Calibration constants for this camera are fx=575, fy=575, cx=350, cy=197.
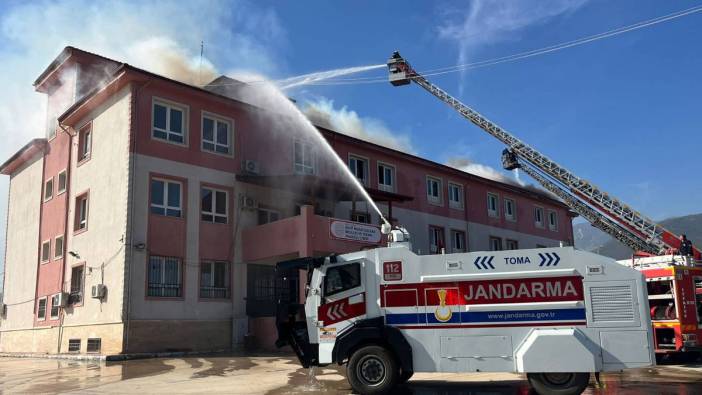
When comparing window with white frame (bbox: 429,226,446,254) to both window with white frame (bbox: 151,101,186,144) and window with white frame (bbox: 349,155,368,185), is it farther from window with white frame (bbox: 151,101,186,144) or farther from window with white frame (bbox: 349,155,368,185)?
window with white frame (bbox: 151,101,186,144)

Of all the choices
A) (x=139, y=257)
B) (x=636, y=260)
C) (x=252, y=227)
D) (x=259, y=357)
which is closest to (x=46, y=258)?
(x=139, y=257)

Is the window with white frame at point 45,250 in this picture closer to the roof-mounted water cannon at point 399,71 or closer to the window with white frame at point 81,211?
the window with white frame at point 81,211

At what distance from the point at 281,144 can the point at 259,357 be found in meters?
10.9

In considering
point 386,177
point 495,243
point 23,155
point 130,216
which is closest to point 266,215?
point 130,216

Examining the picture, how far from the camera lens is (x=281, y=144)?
88.1ft

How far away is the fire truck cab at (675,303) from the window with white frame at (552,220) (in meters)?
31.5

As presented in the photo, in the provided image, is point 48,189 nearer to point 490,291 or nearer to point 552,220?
point 490,291

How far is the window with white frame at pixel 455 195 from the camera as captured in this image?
37.1 m

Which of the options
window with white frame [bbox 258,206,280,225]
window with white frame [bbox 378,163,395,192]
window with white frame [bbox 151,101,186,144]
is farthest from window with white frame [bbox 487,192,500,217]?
window with white frame [bbox 151,101,186,144]

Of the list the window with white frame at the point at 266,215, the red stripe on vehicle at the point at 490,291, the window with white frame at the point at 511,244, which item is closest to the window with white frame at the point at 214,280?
the window with white frame at the point at 266,215

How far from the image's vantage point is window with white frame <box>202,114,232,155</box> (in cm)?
2448

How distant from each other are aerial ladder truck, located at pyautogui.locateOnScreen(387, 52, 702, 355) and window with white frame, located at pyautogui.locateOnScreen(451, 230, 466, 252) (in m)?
5.83

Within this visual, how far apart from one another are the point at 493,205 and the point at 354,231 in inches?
789

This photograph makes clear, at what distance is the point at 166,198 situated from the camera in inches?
895
